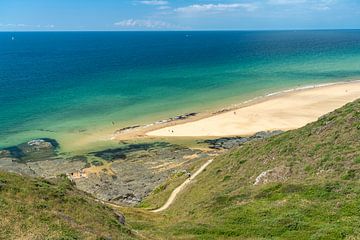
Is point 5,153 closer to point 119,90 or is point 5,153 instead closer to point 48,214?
point 48,214

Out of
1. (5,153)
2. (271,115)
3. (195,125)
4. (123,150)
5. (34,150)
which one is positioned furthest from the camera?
(271,115)

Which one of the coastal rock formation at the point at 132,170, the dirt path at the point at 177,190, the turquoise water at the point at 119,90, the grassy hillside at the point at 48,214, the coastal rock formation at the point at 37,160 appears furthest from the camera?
the turquoise water at the point at 119,90

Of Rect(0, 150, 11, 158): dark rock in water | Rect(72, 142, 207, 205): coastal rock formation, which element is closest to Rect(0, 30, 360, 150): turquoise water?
Rect(0, 150, 11, 158): dark rock in water

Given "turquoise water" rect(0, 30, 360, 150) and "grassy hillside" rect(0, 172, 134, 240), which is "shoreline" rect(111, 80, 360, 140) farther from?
"grassy hillside" rect(0, 172, 134, 240)

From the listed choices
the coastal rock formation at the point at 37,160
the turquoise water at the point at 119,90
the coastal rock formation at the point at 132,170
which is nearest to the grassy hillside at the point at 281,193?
the coastal rock formation at the point at 132,170

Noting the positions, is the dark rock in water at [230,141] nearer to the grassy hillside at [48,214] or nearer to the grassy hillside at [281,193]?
the grassy hillside at [281,193]

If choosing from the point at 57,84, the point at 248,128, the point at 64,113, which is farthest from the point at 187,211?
the point at 57,84

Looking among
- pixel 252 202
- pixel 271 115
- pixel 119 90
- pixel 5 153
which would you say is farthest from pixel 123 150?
pixel 119 90
